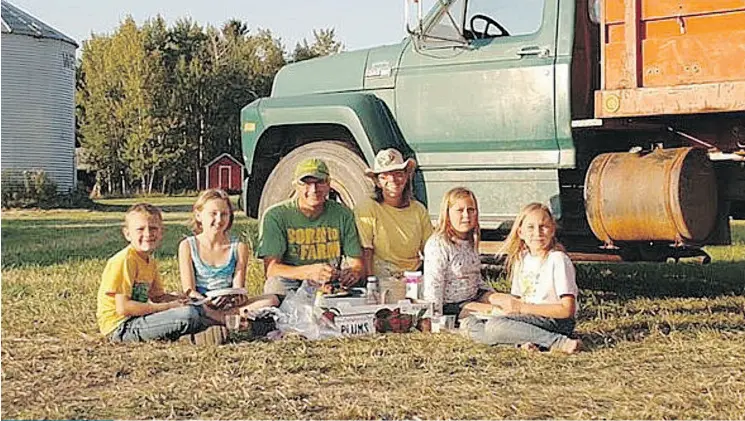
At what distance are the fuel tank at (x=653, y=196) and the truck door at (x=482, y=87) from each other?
0.43 m

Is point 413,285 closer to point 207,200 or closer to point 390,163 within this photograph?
point 390,163

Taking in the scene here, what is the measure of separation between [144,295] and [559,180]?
8.99 feet

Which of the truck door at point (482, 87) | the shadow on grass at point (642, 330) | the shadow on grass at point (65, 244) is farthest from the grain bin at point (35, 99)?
the shadow on grass at point (642, 330)

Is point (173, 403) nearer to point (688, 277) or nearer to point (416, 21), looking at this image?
point (416, 21)

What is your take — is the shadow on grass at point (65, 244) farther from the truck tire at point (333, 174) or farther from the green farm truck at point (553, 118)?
the green farm truck at point (553, 118)

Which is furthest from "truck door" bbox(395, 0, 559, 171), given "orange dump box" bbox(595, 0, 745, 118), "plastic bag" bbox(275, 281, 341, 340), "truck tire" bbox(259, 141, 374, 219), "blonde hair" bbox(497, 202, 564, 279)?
"plastic bag" bbox(275, 281, 341, 340)

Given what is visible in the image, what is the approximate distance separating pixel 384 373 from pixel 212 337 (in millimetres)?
1136

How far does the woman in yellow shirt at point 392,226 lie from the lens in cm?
630

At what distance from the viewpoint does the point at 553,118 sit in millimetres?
6648

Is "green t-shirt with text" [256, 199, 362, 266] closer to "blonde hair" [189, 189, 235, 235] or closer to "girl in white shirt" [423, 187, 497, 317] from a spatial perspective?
"blonde hair" [189, 189, 235, 235]

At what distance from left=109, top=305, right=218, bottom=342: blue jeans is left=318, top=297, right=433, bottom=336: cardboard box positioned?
0.70 meters

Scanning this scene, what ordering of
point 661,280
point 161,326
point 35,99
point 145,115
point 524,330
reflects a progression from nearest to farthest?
point 524,330 → point 161,326 → point 661,280 → point 35,99 → point 145,115

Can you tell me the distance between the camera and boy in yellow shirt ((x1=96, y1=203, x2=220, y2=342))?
5.43 m

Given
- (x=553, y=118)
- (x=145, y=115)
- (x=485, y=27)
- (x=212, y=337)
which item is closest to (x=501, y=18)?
(x=485, y=27)
